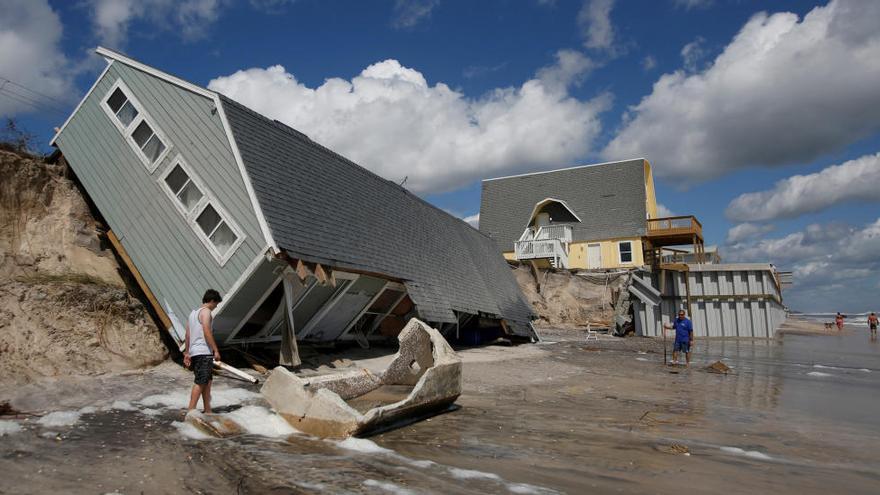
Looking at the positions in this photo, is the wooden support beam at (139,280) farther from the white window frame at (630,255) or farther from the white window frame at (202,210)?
the white window frame at (630,255)

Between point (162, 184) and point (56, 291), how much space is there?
2870 mm

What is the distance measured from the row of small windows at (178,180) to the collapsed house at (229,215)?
27mm

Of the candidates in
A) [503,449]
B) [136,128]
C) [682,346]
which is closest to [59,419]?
[503,449]

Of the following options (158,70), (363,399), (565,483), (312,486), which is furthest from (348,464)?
(158,70)

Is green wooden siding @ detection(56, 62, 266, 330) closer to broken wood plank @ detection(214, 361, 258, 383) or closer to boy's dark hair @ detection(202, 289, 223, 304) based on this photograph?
broken wood plank @ detection(214, 361, 258, 383)

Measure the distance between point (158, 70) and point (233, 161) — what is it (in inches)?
128

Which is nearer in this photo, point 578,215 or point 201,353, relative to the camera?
point 201,353

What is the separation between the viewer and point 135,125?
1227 cm

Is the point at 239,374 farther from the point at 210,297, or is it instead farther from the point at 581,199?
the point at 581,199

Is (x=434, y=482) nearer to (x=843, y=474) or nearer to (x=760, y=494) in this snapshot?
(x=760, y=494)

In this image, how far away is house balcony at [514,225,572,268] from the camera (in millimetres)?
39344

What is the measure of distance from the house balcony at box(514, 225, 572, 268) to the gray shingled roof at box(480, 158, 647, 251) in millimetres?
970

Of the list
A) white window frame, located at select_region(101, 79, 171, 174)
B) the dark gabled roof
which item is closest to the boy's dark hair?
the dark gabled roof

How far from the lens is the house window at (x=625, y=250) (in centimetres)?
3909
